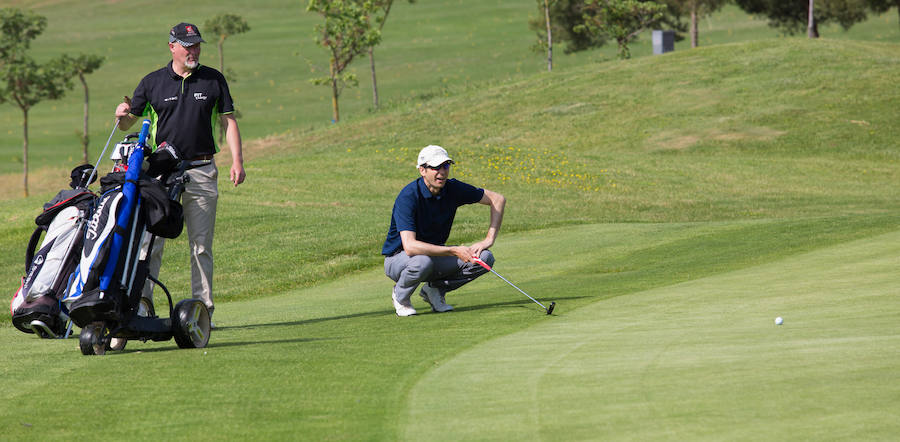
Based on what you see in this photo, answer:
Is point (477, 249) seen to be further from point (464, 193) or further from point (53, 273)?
point (53, 273)

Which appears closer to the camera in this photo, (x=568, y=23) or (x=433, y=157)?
(x=433, y=157)

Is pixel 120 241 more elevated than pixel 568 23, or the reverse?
pixel 120 241

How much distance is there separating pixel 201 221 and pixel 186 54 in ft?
4.90

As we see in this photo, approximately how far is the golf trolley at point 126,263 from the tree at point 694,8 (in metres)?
55.9

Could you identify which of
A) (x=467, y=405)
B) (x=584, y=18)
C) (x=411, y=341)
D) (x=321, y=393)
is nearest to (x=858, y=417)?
(x=467, y=405)

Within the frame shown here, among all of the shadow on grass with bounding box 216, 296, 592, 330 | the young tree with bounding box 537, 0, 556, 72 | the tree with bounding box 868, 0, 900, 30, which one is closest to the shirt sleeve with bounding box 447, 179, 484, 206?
the shadow on grass with bounding box 216, 296, 592, 330

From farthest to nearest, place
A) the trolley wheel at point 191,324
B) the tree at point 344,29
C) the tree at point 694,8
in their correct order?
the tree at point 694,8, the tree at point 344,29, the trolley wheel at point 191,324

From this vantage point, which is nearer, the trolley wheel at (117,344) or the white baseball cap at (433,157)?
the trolley wheel at (117,344)

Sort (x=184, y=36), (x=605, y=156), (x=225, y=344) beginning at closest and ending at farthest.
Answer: (x=225, y=344) < (x=184, y=36) < (x=605, y=156)

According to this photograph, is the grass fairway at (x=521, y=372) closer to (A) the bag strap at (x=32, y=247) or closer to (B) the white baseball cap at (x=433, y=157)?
(A) the bag strap at (x=32, y=247)

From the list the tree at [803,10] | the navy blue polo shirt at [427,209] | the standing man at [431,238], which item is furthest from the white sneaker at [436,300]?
the tree at [803,10]

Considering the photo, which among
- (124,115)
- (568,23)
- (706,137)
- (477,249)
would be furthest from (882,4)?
(124,115)

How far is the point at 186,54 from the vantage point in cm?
920

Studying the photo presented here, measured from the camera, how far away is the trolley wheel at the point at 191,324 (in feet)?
25.6
